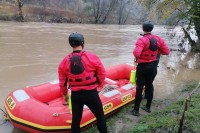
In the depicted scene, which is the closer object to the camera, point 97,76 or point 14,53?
point 97,76

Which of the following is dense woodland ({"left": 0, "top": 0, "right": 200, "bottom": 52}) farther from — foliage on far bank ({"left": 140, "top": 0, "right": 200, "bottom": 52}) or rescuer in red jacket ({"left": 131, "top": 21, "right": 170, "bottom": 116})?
rescuer in red jacket ({"left": 131, "top": 21, "right": 170, "bottom": 116})

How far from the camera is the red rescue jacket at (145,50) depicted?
454 centimetres

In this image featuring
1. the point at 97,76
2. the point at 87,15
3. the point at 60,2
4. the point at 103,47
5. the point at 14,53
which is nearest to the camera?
the point at 97,76

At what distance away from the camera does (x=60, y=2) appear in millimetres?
44781

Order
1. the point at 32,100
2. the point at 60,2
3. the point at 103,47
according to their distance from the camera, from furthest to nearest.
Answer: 1. the point at 60,2
2. the point at 103,47
3. the point at 32,100

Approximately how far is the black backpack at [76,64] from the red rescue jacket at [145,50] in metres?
1.35

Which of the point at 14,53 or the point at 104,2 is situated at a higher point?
the point at 104,2

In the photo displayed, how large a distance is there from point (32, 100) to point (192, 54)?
1040 cm

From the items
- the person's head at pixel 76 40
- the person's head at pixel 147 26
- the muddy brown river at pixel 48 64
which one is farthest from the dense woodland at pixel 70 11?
the person's head at pixel 76 40

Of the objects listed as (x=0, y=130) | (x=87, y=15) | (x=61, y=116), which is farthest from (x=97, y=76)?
(x=87, y=15)

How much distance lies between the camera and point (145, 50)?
184 inches

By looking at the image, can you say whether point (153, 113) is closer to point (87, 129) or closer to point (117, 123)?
point (117, 123)

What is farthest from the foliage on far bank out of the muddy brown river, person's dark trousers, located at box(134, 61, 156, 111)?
person's dark trousers, located at box(134, 61, 156, 111)

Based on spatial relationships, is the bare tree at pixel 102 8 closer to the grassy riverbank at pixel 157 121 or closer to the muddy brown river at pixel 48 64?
the muddy brown river at pixel 48 64
